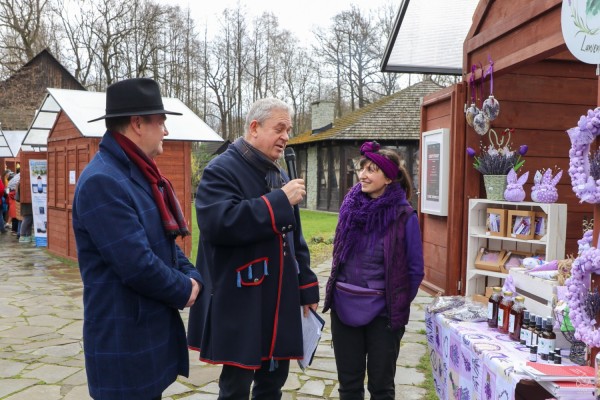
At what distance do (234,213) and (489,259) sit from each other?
3.25 metres

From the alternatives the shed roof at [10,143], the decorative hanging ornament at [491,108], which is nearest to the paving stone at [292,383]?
the decorative hanging ornament at [491,108]

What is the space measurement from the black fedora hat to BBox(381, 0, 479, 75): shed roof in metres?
4.15

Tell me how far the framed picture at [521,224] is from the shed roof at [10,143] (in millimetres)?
16954

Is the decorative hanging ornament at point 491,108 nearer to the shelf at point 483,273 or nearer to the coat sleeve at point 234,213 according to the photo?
the shelf at point 483,273

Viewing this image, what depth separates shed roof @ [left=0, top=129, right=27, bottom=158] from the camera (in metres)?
18.2

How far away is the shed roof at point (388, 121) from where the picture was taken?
2017 centimetres

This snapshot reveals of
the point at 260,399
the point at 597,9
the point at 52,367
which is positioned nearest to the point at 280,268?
the point at 260,399

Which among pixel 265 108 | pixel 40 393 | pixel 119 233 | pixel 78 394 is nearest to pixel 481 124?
pixel 265 108

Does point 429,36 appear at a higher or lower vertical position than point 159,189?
higher

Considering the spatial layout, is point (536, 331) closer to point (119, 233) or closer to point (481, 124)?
point (119, 233)

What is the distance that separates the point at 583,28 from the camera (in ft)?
8.23

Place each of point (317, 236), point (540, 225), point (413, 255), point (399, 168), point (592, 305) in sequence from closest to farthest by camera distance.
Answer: point (592, 305), point (413, 255), point (399, 168), point (540, 225), point (317, 236)

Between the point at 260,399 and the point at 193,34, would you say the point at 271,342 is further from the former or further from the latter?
the point at 193,34

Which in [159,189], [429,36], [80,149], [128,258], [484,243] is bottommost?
[484,243]
